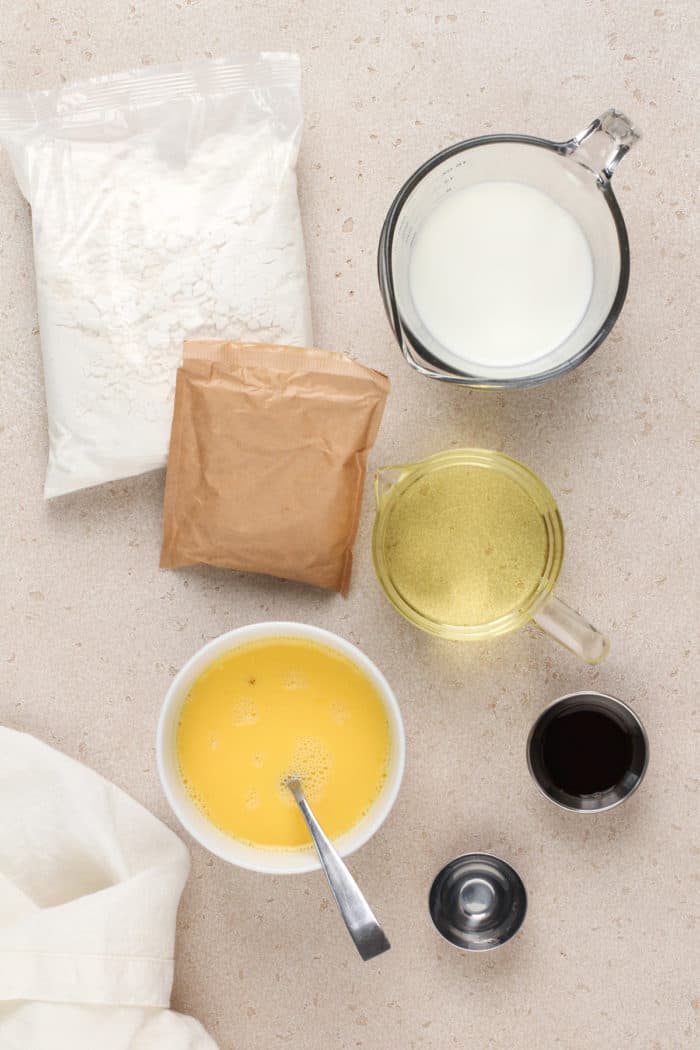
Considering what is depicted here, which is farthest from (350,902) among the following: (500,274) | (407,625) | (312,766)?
(500,274)

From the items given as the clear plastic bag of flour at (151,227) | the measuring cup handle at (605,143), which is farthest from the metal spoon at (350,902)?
the measuring cup handle at (605,143)

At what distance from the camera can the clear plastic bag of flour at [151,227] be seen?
34.2 inches

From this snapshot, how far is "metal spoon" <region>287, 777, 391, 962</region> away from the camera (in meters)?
0.80

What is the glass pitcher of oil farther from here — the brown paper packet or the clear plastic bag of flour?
the clear plastic bag of flour

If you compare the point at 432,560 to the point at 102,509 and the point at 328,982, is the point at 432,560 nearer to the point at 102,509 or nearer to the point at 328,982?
the point at 102,509

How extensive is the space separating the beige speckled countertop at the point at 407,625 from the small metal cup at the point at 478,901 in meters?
0.02

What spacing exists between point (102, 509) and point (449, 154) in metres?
0.46

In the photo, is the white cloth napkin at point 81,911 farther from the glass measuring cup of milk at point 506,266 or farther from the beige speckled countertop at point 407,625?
the glass measuring cup of milk at point 506,266

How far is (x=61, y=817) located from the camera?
0.91 m

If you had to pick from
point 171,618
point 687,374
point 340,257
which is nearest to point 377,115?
point 340,257

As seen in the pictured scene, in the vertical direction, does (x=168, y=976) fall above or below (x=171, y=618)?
below

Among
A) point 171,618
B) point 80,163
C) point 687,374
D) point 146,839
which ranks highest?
point 80,163

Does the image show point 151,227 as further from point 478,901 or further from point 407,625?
point 478,901

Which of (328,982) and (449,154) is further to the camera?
(328,982)
